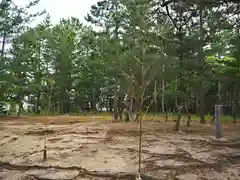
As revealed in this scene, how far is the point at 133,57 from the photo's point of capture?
3.63 metres

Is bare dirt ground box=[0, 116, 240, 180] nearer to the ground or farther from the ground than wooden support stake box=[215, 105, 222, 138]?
nearer to the ground

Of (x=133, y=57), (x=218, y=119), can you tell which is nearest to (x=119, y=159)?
(x=133, y=57)

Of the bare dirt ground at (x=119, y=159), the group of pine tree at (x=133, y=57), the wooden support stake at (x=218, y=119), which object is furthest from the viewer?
the wooden support stake at (x=218, y=119)

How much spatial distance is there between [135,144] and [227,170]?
6.34 ft

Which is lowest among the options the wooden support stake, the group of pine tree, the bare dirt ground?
the bare dirt ground

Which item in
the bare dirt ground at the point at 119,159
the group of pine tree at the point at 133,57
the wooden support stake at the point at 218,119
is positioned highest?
the group of pine tree at the point at 133,57

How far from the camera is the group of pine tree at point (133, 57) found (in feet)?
15.7

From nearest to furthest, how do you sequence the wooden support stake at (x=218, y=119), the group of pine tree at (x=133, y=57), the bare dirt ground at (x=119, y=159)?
1. the bare dirt ground at (x=119, y=159)
2. the group of pine tree at (x=133, y=57)
3. the wooden support stake at (x=218, y=119)

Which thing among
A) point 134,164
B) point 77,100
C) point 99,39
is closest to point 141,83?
point 134,164

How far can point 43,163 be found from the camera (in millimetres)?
3895

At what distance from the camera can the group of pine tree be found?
4.78 m

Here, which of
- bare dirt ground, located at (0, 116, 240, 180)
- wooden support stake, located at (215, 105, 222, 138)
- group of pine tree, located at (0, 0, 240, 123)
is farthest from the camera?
wooden support stake, located at (215, 105, 222, 138)

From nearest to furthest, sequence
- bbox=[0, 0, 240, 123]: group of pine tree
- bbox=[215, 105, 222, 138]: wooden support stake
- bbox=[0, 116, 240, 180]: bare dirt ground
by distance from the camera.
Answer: bbox=[0, 116, 240, 180]: bare dirt ground, bbox=[0, 0, 240, 123]: group of pine tree, bbox=[215, 105, 222, 138]: wooden support stake

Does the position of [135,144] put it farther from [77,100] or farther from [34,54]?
[77,100]
